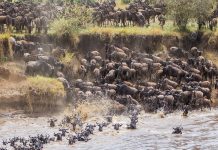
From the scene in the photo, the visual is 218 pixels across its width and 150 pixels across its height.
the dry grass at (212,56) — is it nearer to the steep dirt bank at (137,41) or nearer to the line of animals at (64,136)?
the steep dirt bank at (137,41)

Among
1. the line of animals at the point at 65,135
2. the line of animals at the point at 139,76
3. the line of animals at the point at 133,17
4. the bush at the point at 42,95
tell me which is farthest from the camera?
the line of animals at the point at 133,17

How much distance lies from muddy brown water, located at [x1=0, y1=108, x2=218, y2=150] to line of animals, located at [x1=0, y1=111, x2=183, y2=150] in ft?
0.75

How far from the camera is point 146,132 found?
24672 mm

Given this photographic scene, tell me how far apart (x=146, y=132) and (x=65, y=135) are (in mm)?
3591

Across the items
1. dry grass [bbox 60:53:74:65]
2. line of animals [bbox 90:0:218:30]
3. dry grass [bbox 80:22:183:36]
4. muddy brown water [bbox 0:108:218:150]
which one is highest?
line of animals [bbox 90:0:218:30]

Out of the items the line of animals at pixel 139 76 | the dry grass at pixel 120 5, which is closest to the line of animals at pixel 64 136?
the line of animals at pixel 139 76

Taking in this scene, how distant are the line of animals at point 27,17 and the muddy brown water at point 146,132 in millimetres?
8928

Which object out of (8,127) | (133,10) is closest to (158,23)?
(133,10)

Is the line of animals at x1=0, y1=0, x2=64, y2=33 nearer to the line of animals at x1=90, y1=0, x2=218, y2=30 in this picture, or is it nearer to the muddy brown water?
the line of animals at x1=90, y1=0, x2=218, y2=30

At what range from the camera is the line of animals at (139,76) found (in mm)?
28953

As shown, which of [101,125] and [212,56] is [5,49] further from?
[212,56]

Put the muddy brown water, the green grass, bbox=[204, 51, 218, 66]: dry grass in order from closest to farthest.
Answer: the muddy brown water, the green grass, bbox=[204, 51, 218, 66]: dry grass

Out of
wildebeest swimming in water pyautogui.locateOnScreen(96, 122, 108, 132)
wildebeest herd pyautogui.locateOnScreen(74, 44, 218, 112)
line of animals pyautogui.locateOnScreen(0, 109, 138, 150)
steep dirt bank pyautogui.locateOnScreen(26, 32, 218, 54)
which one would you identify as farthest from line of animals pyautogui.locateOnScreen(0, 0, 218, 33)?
wildebeest swimming in water pyautogui.locateOnScreen(96, 122, 108, 132)

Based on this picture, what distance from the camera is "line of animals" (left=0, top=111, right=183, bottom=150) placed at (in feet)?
71.4
